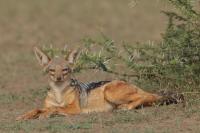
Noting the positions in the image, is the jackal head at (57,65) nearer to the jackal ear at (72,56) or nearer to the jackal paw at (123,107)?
the jackal ear at (72,56)

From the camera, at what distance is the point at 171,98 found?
10.9 metres

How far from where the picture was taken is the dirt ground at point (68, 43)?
958 centimetres

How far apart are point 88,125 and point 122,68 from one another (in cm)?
495

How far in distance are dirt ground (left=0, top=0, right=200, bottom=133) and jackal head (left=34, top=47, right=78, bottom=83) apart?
2.00 feet

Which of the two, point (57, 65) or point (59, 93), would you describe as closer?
point (57, 65)

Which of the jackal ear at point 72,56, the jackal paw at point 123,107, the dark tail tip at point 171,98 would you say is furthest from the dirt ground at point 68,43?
the jackal ear at point 72,56

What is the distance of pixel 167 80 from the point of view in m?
11.2

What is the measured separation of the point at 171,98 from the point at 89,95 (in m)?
1.05

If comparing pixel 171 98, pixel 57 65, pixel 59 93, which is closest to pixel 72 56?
pixel 57 65

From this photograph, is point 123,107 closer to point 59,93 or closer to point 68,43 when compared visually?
point 59,93

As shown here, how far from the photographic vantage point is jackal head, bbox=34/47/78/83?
412 inches

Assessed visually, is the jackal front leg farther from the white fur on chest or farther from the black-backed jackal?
the white fur on chest

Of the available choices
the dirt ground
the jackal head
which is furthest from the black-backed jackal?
the dirt ground

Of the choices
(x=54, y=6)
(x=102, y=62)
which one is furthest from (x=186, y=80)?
(x=54, y=6)
